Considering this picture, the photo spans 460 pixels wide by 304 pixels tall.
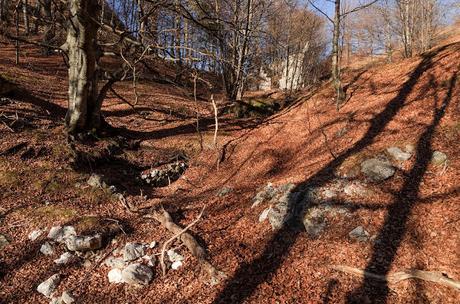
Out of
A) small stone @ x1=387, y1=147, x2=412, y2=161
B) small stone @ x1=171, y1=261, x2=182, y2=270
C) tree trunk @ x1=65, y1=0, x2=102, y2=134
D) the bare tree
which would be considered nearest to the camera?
small stone @ x1=171, y1=261, x2=182, y2=270

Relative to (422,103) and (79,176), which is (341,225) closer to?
(422,103)

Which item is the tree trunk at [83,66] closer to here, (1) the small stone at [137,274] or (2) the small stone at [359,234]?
(1) the small stone at [137,274]

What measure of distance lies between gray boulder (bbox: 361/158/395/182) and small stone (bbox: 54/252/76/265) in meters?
6.77

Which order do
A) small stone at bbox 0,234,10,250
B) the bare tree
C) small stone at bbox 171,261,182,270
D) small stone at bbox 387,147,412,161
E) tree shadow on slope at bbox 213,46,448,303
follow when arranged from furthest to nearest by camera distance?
the bare tree → small stone at bbox 387,147,412,161 → small stone at bbox 0,234,10,250 → small stone at bbox 171,261,182,270 → tree shadow on slope at bbox 213,46,448,303

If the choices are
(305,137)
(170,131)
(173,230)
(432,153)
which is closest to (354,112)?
(305,137)

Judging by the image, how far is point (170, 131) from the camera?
47.0 ft

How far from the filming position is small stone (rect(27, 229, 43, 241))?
294 inches

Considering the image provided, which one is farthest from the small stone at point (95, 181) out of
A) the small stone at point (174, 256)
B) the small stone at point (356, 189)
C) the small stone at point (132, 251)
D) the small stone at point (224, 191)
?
the small stone at point (356, 189)

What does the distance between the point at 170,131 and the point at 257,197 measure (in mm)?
6680

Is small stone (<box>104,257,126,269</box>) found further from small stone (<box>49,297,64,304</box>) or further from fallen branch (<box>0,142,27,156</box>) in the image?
fallen branch (<box>0,142,27,156</box>)

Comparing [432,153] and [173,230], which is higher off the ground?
[432,153]

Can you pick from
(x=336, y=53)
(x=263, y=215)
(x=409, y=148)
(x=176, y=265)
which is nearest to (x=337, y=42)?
(x=336, y=53)

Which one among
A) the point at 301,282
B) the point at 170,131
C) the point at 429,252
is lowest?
the point at 301,282

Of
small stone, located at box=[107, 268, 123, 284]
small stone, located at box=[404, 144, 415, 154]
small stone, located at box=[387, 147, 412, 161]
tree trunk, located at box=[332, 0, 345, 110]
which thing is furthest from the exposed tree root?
tree trunk, located at box=[332, 0, 345, 110]
